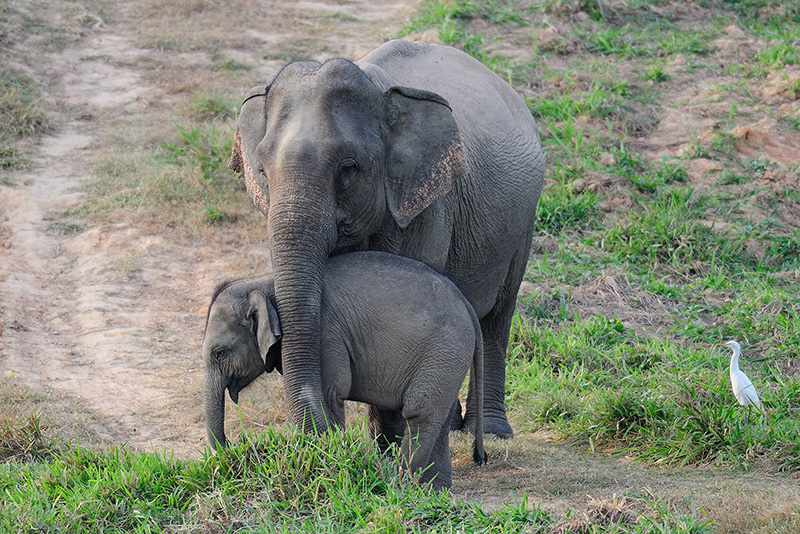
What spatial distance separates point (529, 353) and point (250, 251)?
8.82 feet

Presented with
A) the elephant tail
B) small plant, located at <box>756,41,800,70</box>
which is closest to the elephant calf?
the elephant tail

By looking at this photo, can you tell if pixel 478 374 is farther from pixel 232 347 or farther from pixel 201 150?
pixel 201 150

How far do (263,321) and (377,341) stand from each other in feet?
1.75

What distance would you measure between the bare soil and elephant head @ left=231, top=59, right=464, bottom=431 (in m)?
1.23

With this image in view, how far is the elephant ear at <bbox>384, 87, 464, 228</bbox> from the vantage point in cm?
506

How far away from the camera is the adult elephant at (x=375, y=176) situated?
4664 millimetres

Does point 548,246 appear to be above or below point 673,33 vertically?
below

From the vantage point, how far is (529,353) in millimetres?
7547

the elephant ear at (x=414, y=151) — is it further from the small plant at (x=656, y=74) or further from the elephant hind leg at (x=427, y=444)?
the small plant at (x=656, y=74)

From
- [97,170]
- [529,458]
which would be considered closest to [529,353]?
[529,458]

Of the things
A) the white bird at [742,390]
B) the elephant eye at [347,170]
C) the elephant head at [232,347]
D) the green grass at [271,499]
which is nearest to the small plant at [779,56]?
the white bird at [742,390]

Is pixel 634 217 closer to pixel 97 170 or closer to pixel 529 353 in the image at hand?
pixel 529 353

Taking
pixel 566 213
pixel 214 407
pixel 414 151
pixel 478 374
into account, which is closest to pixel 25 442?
pixel 214 407

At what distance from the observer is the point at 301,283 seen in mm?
4660
